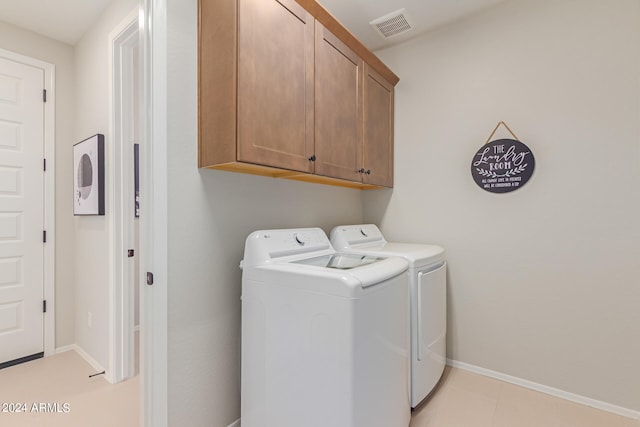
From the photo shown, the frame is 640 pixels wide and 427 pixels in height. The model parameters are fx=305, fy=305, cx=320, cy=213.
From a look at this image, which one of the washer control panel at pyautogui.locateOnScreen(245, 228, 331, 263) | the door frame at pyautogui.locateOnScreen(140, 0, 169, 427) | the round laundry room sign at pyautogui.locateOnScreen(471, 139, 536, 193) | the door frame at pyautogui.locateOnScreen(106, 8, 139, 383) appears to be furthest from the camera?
the door frame at pyautogui.locateOnScreen(106, 8, 139, 383)

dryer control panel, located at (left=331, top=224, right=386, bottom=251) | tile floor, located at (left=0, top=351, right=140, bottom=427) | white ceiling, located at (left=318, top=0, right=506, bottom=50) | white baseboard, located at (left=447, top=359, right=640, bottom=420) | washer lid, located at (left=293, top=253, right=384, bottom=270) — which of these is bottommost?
tile floor, located at (left=0, top=351, right=140, bottom=427)

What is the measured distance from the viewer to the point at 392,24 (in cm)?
230

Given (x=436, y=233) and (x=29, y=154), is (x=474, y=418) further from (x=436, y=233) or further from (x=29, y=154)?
(x=29, y=154)

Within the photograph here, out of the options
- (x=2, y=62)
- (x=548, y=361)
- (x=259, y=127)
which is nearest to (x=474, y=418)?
(x=548, y=361)

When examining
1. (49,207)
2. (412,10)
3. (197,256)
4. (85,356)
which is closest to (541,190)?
(412,10)

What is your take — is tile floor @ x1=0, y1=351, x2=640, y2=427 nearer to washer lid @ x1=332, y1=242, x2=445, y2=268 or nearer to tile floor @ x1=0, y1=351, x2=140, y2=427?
tile floor @ x1=0, y1=351, x2=140, y2=427

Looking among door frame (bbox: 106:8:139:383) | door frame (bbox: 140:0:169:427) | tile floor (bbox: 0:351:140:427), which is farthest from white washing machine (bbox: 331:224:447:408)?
tile floor (bbox: 0:351:140:427)

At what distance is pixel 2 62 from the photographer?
7.75 ft

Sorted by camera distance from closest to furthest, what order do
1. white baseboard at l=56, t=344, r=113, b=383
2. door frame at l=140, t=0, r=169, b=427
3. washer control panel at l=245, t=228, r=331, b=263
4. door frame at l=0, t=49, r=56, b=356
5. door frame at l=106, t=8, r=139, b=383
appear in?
door frame at l=140, t=0, r=169, b=427
washer control panel at l=245, t=228, r=331, b=263
door frame at l=106, t=8, r=139, b=383
white baseboard at l=56, t=344, r=113, b=383
door frame at l=0, t=49, r=56, b=356

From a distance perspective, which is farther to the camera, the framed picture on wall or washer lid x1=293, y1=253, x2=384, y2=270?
the framed picture on wall

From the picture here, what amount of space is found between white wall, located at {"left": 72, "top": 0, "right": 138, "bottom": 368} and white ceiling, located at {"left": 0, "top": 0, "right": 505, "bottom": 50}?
11 cm

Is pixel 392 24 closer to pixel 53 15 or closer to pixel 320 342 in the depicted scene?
pixel 320 342

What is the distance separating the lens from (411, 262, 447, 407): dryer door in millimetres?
1736

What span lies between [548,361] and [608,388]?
293mm
